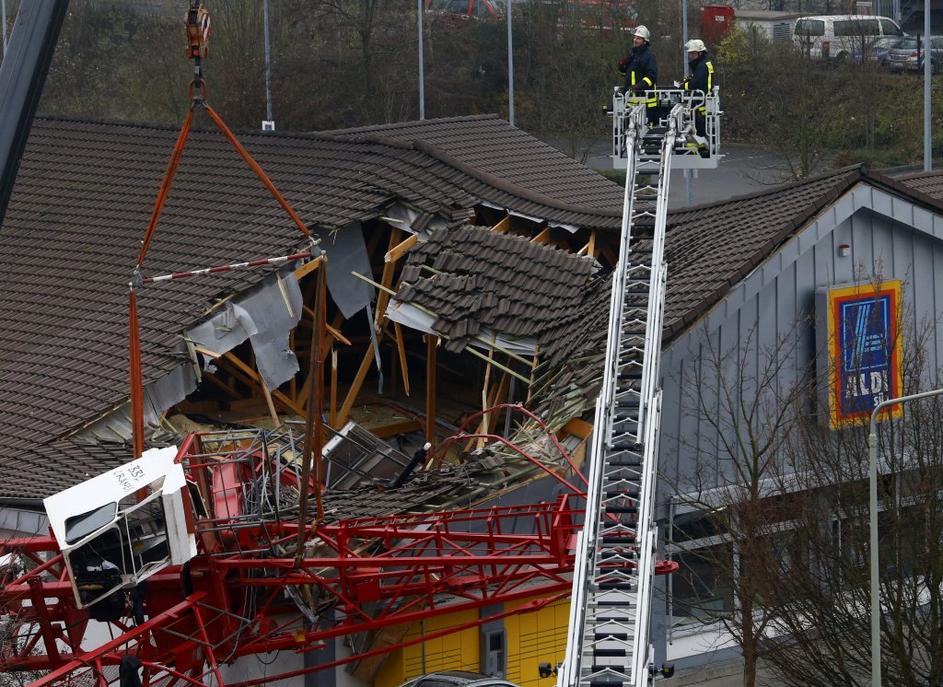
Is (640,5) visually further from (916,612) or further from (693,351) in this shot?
(916,612)

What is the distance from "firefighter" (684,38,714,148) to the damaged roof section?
134 inches

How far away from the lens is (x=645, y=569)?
16.6 m

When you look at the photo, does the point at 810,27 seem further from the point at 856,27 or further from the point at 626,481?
the point at 626,481

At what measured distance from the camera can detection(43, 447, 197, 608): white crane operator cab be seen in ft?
55.6

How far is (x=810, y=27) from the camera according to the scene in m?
61.9

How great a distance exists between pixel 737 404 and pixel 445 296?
5.28 m

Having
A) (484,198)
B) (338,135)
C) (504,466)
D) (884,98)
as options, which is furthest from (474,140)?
(884,98)

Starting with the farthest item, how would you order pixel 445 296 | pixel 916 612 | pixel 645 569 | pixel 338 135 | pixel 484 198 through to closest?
pixel 338 135 → pixel 484 198 → pixel 445 296 → pixel 916 612 → pixel 645 569

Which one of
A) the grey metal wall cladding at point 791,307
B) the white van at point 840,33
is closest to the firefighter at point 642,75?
the grey metal wall cladding at point 791,307

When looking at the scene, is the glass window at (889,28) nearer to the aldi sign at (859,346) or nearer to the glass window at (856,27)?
the glass window at (856,27)

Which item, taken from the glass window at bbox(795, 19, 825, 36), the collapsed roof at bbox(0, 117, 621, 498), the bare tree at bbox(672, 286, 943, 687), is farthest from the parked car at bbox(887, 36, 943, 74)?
the bare tree at bbox(672, 286, 943, 687)

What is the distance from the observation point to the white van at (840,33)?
59.3 metres

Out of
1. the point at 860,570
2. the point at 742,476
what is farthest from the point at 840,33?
the point at 860,570

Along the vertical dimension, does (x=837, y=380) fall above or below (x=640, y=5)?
below
